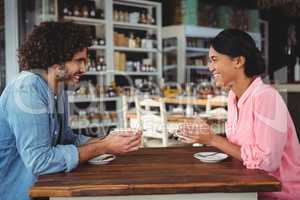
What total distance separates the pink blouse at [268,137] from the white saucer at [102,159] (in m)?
0.50

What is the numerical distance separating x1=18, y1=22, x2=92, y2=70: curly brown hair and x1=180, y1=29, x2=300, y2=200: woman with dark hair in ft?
1.72

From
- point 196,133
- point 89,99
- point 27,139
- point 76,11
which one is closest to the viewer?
point 27,139

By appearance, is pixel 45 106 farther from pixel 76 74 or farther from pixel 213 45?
pixel 213 45

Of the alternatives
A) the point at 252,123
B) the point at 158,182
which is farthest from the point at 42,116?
the point at 252,123

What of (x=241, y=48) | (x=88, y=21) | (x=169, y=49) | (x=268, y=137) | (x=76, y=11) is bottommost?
(x=268, y=137)

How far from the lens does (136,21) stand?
20.2 feet

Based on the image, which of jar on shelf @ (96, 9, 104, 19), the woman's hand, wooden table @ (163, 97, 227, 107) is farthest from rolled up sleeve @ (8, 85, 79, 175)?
jar on shelf @ (96, 9, 104, 19)

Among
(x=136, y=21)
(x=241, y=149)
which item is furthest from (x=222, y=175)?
(x=136, y=21)

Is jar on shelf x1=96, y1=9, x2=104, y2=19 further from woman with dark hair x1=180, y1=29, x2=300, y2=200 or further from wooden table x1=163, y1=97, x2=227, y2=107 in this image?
woman with dark hair x1=180, y1=29, x2=300, y2=200

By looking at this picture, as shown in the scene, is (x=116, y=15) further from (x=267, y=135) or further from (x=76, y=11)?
(x=267, y=135)

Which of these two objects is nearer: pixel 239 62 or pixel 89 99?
pixel 239 62

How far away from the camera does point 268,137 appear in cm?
142

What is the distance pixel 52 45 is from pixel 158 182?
0.68 m

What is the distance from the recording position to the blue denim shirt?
4.45 ft
